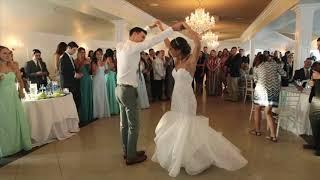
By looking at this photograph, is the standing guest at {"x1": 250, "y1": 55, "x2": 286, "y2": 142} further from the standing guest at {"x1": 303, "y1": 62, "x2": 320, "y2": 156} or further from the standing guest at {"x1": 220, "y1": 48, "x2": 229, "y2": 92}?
the standing guest at {"x1": 220, "y1": 48, "x2": 229, "y2": 92}

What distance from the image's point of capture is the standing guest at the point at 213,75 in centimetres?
1196

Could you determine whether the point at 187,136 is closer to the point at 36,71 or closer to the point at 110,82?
the point at 110,82

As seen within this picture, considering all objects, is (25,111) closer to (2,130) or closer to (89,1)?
(2,130)

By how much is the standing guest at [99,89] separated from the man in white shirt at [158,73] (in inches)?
119

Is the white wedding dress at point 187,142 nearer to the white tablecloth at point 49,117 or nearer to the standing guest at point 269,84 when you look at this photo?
the standing guest at point 269,84

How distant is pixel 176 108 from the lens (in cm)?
400

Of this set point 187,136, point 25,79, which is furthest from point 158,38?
point 25,79

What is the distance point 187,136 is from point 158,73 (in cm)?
685

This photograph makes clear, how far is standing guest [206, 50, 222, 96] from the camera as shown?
11961mm

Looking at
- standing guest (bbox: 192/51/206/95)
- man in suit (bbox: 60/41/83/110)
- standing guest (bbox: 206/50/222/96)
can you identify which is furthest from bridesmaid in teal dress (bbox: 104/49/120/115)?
standing guest (bbox: 206/50/222/96)

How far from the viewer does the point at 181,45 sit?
3900mm

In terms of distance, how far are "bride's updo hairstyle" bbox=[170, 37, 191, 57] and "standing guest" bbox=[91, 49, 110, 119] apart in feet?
12.9

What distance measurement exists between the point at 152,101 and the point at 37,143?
17.8 ft

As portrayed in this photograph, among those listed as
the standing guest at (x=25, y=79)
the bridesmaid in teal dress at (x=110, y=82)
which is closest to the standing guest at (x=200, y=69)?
the bridesmaid in teal dress at (x=110, y=82)
